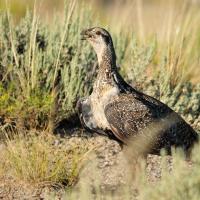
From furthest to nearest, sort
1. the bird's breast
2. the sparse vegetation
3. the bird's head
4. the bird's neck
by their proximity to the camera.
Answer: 1. the bird's head
2. the bird's neck
3. the bird's breast
4. the sparse vegetation

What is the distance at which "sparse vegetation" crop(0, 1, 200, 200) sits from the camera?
6770mm

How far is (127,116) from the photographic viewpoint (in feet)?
22.9

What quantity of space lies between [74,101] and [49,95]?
345 millimetres

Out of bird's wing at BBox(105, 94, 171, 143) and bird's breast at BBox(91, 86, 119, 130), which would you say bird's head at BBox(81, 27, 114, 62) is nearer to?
bird's breast at BBox(91, 86, 119, 130)

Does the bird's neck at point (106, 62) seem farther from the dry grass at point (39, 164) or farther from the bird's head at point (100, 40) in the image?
the dry grass at point (39, 164)

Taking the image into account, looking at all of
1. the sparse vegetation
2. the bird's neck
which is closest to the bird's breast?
the bird's neck

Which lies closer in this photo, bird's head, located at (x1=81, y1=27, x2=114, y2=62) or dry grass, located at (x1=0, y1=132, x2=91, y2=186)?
dry grass, located at (x1=0, y1=132, x2=91, y2=186)

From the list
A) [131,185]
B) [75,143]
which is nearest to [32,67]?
[75,143]

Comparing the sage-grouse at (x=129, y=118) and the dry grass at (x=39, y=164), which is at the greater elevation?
the sage-grouse at (x=129, y=118)

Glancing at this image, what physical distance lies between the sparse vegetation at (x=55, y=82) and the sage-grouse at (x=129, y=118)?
1.13ft

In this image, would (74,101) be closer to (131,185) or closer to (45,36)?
(45,36)

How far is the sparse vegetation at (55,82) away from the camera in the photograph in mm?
6770

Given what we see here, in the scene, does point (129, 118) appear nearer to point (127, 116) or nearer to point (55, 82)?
point (127, 116)

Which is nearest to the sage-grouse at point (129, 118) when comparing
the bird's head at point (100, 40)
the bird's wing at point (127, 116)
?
the bird's wing at point (127, 116)
